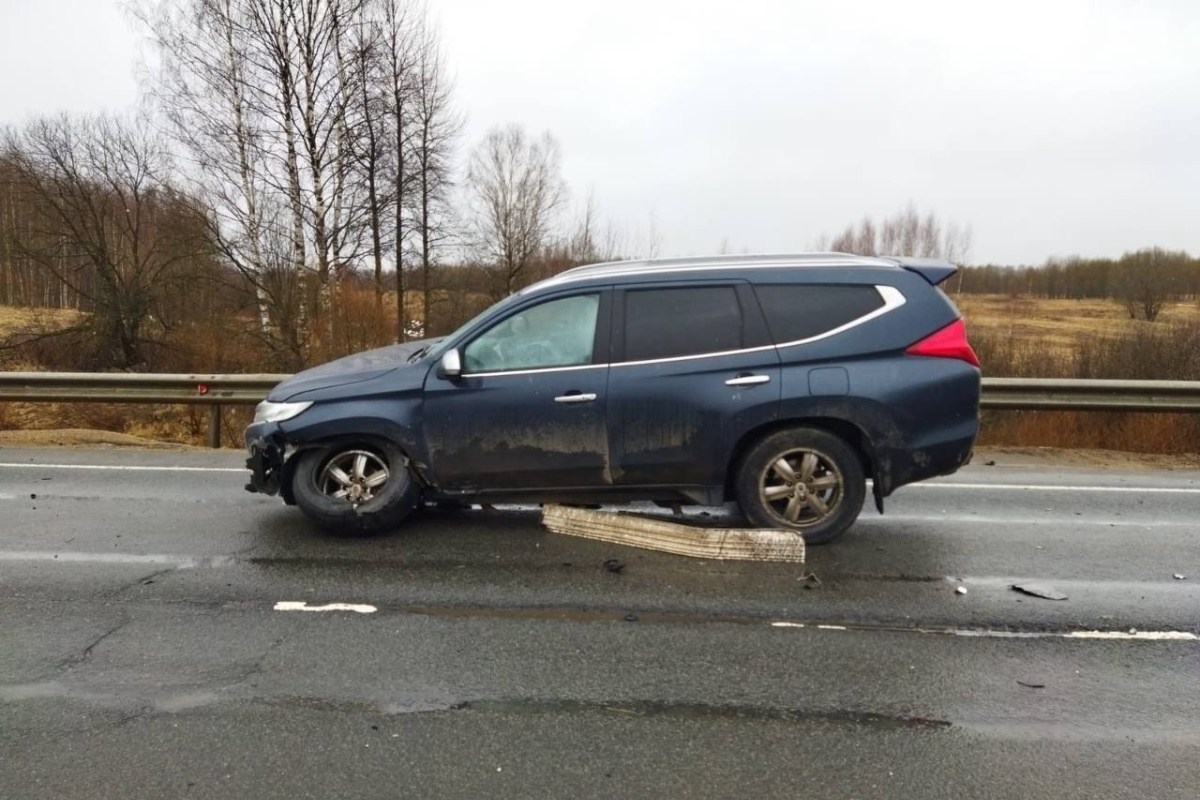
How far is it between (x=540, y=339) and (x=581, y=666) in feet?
7.59

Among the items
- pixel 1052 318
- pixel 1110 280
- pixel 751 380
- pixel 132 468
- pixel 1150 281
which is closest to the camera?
pixel 751 380

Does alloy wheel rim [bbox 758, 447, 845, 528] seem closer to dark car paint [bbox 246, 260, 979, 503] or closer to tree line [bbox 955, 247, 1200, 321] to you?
dark car paint [bbox 246, 260, 979, 503]

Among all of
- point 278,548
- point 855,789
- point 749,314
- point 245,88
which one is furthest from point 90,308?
point 855,789

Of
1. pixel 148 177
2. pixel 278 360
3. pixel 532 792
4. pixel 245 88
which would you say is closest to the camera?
pixel 532 792

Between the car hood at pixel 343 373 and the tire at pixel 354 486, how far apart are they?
41cm

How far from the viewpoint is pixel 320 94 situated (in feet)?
64.4

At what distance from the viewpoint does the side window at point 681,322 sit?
16.4 feet

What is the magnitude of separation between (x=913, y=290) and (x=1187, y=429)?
8278 millimetres

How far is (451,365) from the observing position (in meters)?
5.00

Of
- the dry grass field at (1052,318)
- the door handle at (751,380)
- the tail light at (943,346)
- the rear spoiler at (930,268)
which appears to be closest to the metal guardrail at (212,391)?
the rear spoiler at (930,268)

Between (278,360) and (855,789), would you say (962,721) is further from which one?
(278,360)

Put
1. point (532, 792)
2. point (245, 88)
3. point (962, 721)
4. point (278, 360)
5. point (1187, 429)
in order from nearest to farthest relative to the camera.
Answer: point (532, 792) → point (962, 721) → point (1187, 429) → point (278, 360) → point (245, 88)

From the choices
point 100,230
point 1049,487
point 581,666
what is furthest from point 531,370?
point 100,230

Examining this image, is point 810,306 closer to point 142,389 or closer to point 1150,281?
point 142,389
